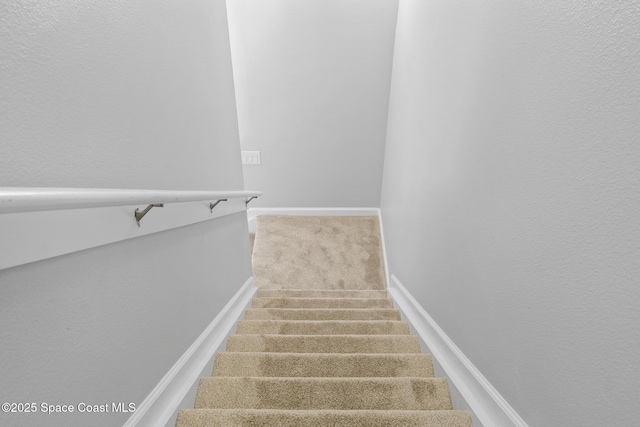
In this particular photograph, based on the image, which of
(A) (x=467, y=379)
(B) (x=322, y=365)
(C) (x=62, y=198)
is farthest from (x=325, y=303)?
(C) (x=62, y=198)

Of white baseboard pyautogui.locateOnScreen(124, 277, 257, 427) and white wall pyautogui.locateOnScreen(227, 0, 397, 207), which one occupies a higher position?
white wall pyautogui.locateOnScreen(227, 0, 397, 207)

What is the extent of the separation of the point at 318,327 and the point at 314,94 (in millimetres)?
2666

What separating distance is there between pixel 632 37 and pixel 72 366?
1362mm

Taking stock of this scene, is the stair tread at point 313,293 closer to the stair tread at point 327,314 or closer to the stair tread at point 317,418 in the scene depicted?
the stair tread at point 327,314

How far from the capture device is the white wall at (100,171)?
592mm

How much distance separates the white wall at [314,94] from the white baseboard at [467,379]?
245 centimetres

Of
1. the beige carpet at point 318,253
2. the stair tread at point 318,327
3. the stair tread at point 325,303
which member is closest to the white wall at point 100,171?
the stair tread at point 318,327

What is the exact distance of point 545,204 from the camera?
0.82 meters

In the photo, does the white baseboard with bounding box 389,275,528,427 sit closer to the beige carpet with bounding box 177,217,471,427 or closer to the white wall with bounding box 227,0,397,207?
the beige carpet with bounding box 177,217,471,427

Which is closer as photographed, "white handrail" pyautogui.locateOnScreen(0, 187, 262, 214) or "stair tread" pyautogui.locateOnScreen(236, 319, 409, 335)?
"white handrail" pyautogui.locateOnScreen(0, 187, 262, 214)

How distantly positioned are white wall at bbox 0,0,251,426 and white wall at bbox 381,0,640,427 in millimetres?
1151

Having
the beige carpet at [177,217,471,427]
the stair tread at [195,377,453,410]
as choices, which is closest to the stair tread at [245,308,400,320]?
the beige carpet at [177,217,471,427]

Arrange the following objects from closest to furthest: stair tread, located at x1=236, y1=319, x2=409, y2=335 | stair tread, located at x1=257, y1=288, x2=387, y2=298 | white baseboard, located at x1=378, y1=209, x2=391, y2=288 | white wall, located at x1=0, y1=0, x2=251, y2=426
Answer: white wall, located at x1=0, y1=0, x2=251, y2=426 → stair tread, located at x1=236, y1=319, x2=409, y2=335 → stair tread, located at x1=257, y1=288, x2=387, y2=298 → white baseboard, located at x1=378, y1=209, x2=391, y2=288

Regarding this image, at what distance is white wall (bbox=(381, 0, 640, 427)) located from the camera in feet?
2.02
